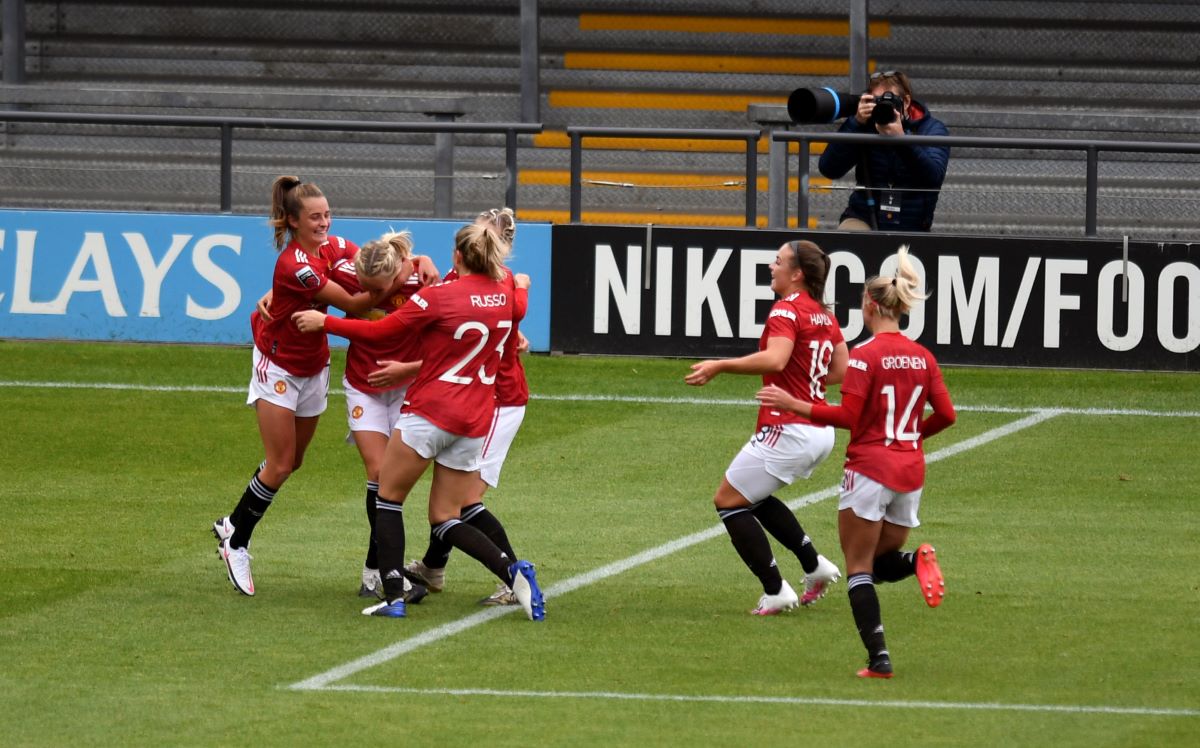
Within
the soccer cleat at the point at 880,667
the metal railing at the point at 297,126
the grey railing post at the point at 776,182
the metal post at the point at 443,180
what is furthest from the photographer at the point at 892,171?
the soccer cleat at the point at 880,667

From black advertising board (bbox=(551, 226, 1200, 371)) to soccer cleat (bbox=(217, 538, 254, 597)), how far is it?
7590 millimetres

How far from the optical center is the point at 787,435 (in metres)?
8.53

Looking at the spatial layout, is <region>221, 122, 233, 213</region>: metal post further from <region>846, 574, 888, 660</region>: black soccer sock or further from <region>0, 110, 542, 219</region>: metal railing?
<region>846, 574, 888, 660</region>: black soccer sock

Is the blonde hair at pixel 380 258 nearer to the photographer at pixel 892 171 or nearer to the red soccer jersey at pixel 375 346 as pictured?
Result: the red soccer jersey at pixel 375 346

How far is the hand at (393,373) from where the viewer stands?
8461 mm

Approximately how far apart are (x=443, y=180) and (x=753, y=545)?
9116 mm

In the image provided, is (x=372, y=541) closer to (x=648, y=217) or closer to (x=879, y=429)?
A: (x=879, y=429)

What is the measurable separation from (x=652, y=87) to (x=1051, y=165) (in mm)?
5384

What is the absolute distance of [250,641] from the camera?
8.02 metres

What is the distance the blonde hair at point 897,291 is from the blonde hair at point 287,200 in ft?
9.06

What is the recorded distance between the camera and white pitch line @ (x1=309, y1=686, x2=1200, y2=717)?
6984mm

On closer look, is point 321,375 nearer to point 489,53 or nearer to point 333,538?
point 333,538

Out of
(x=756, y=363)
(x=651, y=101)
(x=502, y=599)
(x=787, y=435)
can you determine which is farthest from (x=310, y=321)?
(x=651, y=101)

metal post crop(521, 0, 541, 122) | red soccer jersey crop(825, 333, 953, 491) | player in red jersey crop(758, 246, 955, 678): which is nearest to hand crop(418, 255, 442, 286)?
player in red jersey crop(758, 246, 955, 678)
